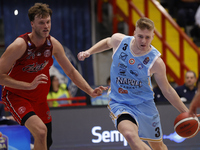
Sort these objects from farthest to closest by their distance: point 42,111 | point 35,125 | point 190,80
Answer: point 190,80 → point 42,111 → point 35,125

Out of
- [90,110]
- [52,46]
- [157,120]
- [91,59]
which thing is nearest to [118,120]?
Result: [157,120]

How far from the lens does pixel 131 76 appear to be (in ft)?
14.0

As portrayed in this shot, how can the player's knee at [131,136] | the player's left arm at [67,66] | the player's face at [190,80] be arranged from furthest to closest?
the player's face at [190,80] → the player's left arm at [67,66] → the player's knee at [131,136]

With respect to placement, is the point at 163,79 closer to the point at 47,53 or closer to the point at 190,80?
the point at 47,53

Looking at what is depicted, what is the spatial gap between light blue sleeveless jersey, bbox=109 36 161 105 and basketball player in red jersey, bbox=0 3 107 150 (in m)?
0.31

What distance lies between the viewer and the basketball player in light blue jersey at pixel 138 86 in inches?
165

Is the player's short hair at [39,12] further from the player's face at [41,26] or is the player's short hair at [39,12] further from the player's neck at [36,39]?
the player's neck at [36,39]

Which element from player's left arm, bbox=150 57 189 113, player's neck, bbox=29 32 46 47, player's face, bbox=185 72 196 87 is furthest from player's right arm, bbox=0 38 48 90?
player's face, bbox=185 72 196 87

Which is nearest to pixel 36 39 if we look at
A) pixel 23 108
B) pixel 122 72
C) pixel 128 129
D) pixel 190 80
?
pixel 23 108

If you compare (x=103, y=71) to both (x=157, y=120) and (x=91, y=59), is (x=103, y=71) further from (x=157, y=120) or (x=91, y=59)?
(x=157, y=120)

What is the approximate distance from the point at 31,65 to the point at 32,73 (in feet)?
0.36

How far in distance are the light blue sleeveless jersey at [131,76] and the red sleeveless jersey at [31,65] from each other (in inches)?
31.4

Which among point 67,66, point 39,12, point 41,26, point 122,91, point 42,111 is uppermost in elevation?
point 39,12

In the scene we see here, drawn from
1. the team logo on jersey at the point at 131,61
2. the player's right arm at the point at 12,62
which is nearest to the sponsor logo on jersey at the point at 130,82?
the team logo on jersey at the point at 131,61
